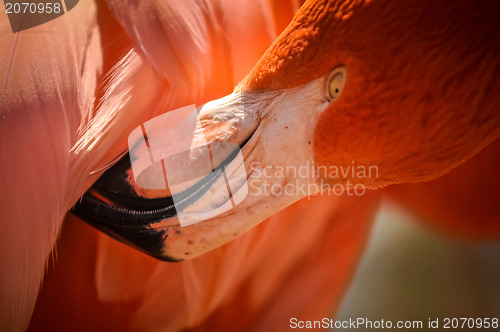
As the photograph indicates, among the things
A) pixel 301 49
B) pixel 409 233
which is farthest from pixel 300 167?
pixel 409 233

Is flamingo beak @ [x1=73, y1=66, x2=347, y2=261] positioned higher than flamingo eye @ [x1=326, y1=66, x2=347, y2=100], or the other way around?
flamingo eye @ [x1=326, y1=66, x2=347, y2=100]

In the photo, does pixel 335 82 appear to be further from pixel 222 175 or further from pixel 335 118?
pixel 222 175

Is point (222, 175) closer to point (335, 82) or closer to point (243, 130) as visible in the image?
point (243, 130)

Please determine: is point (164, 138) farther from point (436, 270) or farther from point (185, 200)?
point (436, 270)

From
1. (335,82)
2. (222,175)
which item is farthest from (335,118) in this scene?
(222,175)

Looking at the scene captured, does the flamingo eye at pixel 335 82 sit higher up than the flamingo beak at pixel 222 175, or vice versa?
the flamingo eye at pixel 335 82

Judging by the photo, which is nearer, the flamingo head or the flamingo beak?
the flamingo head
